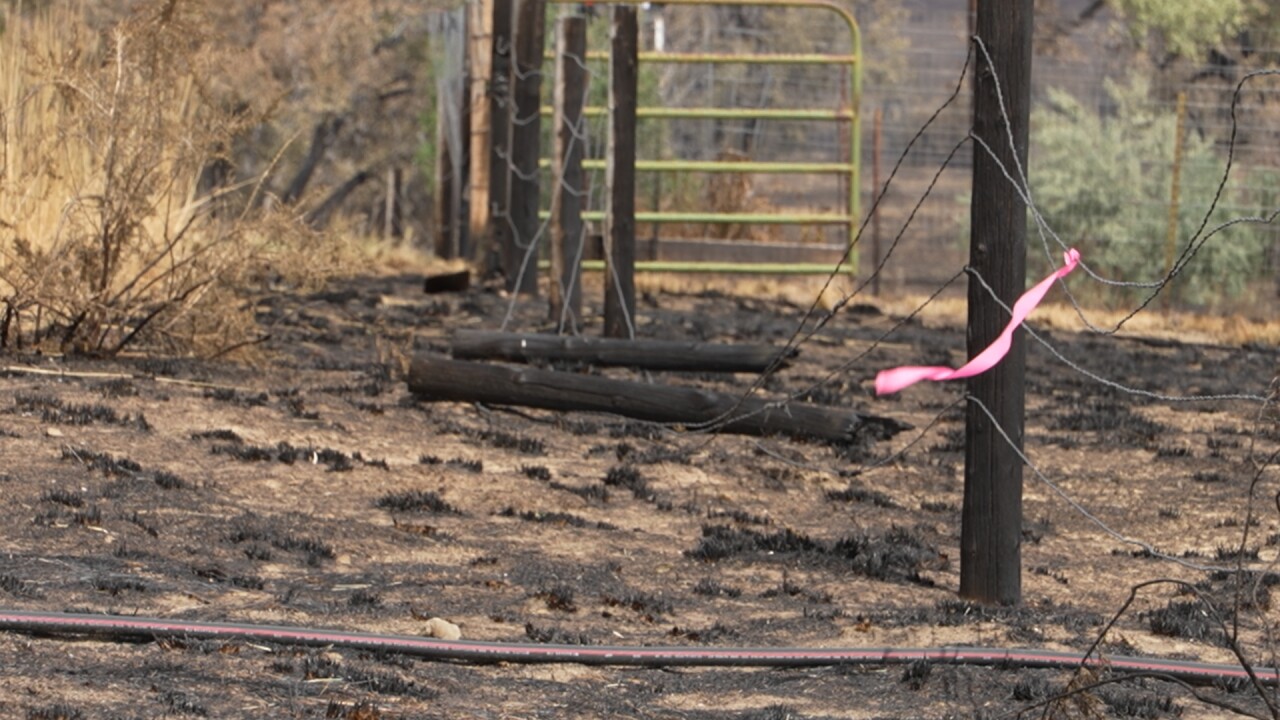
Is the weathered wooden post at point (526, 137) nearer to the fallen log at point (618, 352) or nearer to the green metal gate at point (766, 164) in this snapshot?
the green metal gate at point (766, 164)

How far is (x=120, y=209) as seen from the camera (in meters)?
9.10

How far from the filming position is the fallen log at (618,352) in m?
9.81

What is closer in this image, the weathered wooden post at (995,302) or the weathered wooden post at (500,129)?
the weathered wooden post at (995,302)

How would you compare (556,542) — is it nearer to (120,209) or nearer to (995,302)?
(995,302)

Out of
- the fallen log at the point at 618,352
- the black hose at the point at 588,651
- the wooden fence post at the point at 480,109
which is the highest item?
the wooden fence post at the point at 480,109

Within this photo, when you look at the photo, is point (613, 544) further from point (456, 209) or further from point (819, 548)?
point (456, 209)

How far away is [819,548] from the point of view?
716 cm

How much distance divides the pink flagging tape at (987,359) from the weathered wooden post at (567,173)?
545 centimetres

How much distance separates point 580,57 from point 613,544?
5.29 meters

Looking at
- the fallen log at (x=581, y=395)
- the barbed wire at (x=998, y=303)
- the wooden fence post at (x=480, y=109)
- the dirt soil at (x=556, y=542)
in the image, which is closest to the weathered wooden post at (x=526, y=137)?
the barbed wire at (x=998, y=303)

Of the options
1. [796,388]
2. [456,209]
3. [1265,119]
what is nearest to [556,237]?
[796,388]

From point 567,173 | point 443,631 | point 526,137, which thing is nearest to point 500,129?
point 526,137

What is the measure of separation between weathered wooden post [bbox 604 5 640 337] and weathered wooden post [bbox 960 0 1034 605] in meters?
4.74

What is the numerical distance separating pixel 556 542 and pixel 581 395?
205 cm
